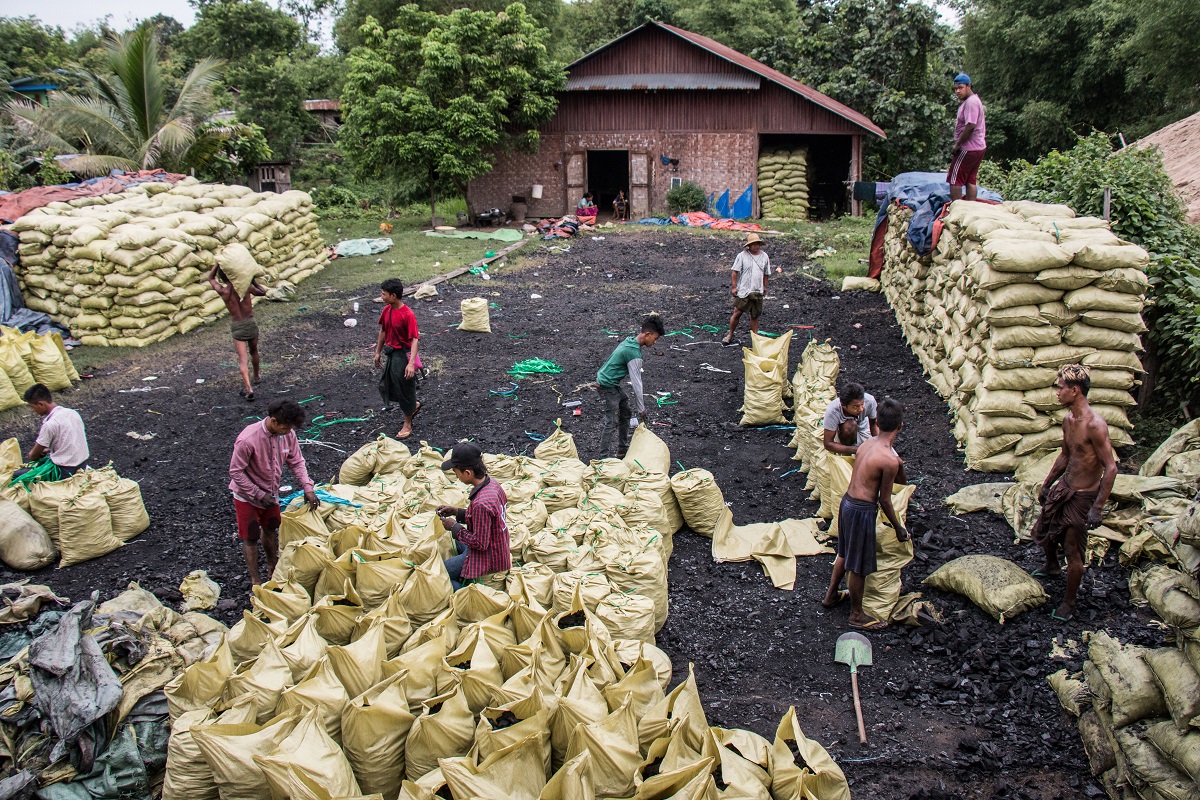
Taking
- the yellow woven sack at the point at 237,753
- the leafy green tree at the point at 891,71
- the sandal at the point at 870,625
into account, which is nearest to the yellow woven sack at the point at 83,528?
the yellow woven sack at the point at 237,753

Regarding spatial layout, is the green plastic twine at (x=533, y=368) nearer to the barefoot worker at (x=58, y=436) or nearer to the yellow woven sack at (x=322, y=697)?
the barefoot worker at (x=58, y=436)

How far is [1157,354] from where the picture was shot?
736cm

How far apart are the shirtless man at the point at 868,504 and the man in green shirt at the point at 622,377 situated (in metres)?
2.24

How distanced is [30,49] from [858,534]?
36.0m

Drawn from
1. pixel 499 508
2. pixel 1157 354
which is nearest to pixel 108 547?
pixel 499 508

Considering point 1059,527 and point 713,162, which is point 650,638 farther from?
point 713,162

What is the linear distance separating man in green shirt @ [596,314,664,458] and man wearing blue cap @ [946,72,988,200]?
4.50 m

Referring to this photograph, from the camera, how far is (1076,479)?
4.88 metres

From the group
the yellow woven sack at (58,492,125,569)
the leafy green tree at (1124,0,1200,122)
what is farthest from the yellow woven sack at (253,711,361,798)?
the leafy green tree at (1124,0,1200,122)

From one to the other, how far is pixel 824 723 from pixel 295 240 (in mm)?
13259

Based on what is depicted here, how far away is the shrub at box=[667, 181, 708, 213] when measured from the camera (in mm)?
20438

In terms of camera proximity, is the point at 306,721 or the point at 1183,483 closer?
the point at 306,721

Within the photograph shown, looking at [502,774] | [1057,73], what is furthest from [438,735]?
[1057,73]

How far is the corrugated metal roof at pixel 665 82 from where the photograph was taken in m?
19.8
